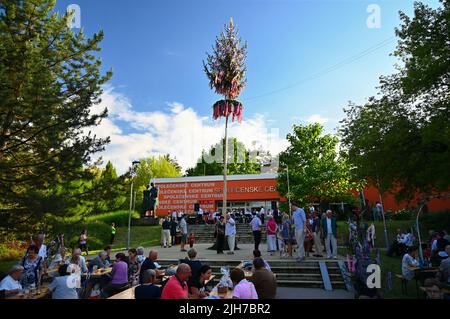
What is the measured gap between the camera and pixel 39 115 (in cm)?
1032

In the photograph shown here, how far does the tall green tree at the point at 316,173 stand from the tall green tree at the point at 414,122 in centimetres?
881

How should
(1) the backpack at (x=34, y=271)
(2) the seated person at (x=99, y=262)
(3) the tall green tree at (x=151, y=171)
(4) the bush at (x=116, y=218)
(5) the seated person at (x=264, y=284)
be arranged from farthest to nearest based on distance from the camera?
(3) the tall green tree at (x=151, y=171)
(4) the bush at (x=116, y=218)
(2) the seated person at (x=99, y=262)
(1) the backpack at (x=34, y=271)
(5) the seated person at (x=264, y=284)

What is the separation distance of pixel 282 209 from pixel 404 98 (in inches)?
571

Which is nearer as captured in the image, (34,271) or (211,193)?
(34,271)

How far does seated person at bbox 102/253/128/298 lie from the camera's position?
6.74 metres

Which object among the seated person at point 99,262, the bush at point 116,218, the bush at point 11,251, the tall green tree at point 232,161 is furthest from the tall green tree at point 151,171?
the seated person at point 99,262

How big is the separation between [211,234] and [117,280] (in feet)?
49.2

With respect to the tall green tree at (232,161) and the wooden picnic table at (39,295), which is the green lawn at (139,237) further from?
the tall green tree at (232,161)

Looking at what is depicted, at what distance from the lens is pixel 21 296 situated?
18.0 feet

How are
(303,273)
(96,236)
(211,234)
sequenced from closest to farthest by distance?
(303,273)
(96,236)
(211,234)

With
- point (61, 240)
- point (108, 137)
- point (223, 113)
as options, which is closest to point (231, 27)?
point (223, 113)

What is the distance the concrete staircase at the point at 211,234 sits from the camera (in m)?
19.5

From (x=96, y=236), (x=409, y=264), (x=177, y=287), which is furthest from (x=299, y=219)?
(x=96, y=236)

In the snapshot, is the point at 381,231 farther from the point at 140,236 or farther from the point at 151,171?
the point at 151,171
